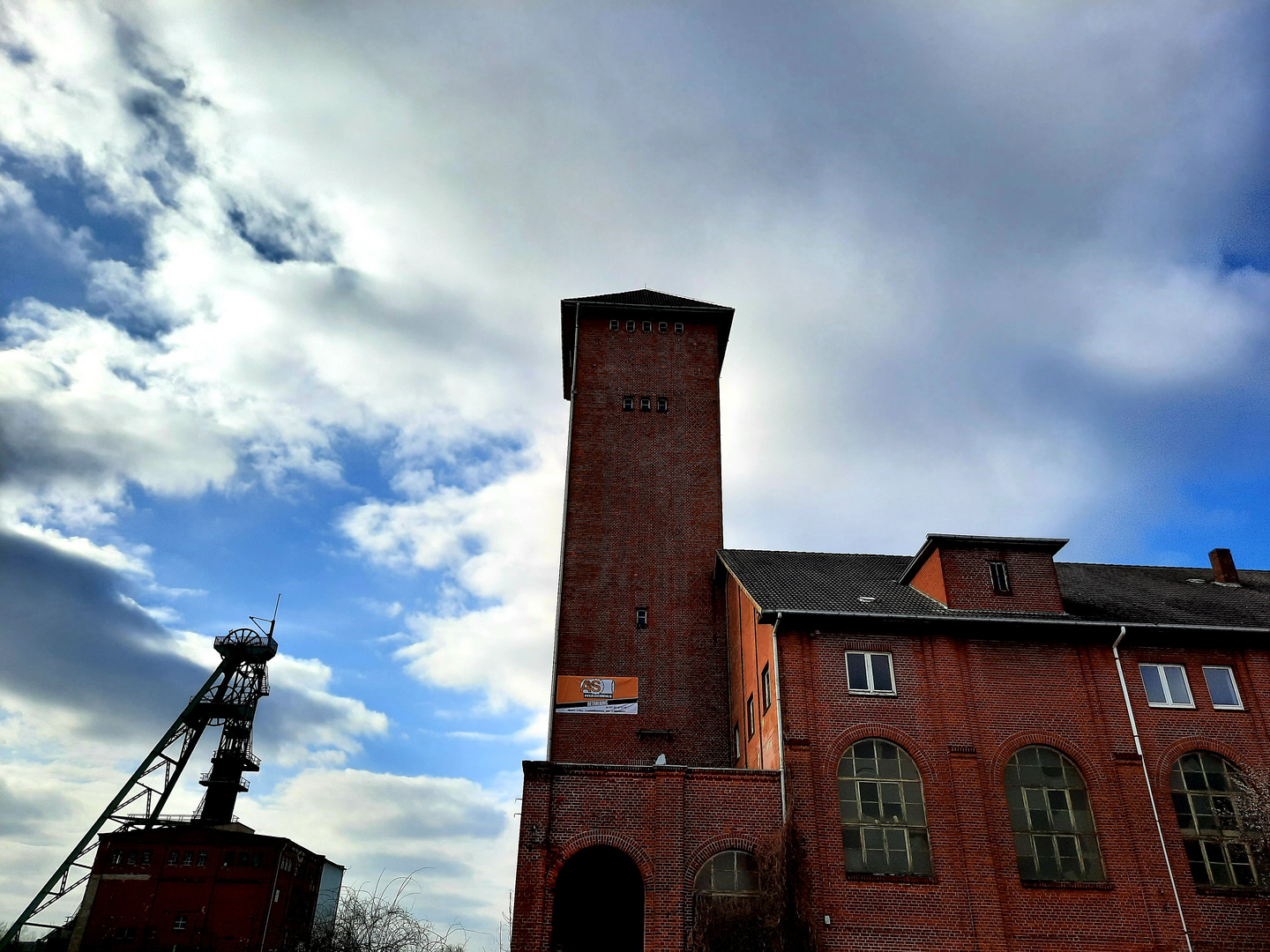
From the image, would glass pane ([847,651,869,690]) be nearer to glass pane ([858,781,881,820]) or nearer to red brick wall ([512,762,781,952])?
glass pane ([858,781,881,820])

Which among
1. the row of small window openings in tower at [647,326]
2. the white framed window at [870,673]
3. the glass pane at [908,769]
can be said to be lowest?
the glass pane at [908,769]

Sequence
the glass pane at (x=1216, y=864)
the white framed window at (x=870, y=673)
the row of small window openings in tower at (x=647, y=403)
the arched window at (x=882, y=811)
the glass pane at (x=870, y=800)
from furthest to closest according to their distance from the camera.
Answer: the row of small window openings in tower at (x=647, y=403) → the white framed window at (x=870, y=673) → the glass pane at (x=870, y=800) → the glass pane at (x=1216, y=864) → the arched window at (x=882, y=811)

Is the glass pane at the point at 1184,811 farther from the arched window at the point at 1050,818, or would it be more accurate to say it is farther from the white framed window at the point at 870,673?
the white framed window at the point at 870,673

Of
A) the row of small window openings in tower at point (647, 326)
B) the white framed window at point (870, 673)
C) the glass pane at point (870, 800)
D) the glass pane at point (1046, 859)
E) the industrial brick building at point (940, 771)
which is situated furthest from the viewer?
the row of small window openings in tower at point (647, 326)

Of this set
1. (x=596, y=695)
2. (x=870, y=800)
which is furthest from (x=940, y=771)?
(x=596, y=695)

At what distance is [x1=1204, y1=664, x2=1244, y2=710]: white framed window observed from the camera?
22.2 meters

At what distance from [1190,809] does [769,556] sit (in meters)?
14.0

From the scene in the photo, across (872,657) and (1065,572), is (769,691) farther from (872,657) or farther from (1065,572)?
(1065,572)

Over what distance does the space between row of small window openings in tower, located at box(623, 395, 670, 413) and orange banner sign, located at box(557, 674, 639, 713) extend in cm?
1110

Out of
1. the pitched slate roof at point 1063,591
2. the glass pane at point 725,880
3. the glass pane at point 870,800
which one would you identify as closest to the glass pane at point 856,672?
the pitched slate roof at point 1063,591

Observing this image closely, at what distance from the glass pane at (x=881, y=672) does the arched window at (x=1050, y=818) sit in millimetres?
3426

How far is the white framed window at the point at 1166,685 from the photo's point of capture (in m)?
22.2

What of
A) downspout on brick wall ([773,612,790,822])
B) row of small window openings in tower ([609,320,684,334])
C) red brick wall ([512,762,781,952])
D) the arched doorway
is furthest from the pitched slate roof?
row of small window openings in tower ([609,320,684,334])

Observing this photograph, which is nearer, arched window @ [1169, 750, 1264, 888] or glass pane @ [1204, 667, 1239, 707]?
arched window @ [1169, 750, 1264, 888]
